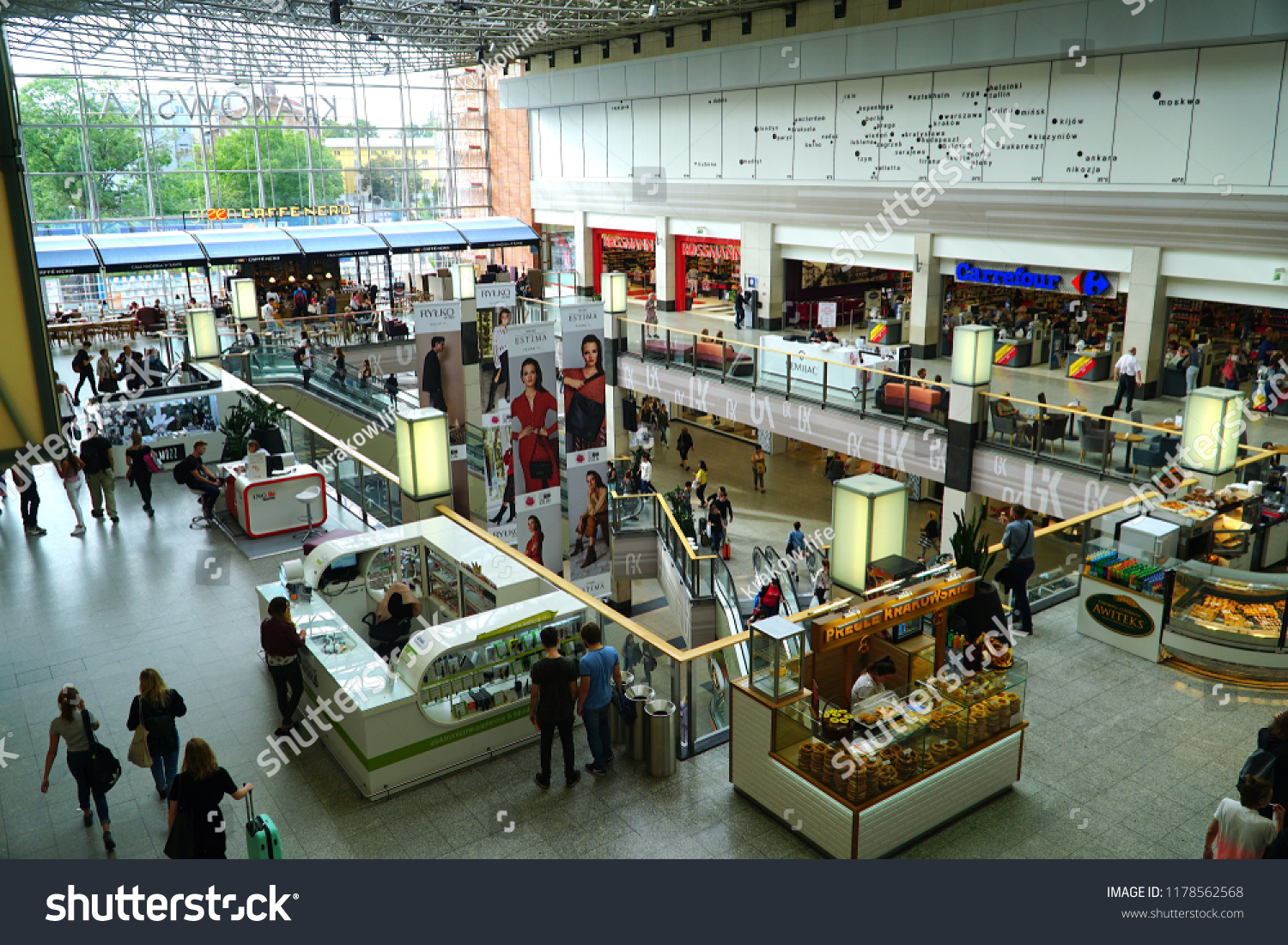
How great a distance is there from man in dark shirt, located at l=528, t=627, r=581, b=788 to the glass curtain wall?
33.9 metres

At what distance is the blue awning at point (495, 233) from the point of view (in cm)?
3778

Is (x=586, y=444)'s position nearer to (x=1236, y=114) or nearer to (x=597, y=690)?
(x=597, y=690)

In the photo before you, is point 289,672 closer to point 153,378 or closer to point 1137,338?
point 153,378

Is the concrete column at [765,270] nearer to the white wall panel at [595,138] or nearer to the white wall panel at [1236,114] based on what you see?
→ the white wall panel at [595,138]

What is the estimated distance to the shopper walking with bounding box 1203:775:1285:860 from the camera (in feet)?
16.3

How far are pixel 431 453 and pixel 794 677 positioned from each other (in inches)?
205

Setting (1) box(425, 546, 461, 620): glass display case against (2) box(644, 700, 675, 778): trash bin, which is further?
(1) box(425, 546, 461, 620): glass display case

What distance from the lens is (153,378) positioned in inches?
771

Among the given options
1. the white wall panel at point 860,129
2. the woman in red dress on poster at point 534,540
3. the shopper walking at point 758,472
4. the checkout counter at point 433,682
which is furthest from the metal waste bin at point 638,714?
the white wall panel at point 860,129

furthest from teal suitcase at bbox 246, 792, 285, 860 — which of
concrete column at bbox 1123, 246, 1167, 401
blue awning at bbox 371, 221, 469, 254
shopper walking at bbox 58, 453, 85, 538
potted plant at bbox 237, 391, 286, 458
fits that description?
blue awning at bbox 371, 221, 469, 254

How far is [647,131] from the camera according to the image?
31734 millimetres

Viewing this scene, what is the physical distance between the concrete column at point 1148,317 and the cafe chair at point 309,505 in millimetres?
15399

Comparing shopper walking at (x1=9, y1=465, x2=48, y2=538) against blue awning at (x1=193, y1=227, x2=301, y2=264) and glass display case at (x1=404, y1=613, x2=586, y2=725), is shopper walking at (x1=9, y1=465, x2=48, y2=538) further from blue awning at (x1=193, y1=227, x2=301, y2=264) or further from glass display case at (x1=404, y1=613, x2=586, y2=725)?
blue awning at (x1=193, y1=227, x2=301, y2=264)
